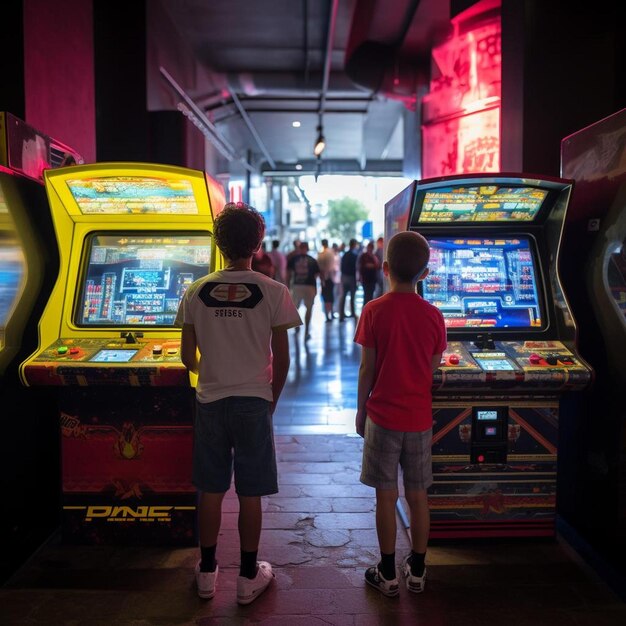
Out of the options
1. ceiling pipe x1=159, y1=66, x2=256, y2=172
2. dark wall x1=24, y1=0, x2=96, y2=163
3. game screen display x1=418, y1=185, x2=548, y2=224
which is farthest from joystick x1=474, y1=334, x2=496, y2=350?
ceiling pipe x1=159, y1=66, x2=256, y2=172

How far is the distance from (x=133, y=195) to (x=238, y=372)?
1.21 metres

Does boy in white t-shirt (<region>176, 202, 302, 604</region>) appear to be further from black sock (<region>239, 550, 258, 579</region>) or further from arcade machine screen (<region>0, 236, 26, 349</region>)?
arcade machine screen (<region>0, 236, 26, 349</region>)

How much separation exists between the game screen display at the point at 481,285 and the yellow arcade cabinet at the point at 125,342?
3.75ft

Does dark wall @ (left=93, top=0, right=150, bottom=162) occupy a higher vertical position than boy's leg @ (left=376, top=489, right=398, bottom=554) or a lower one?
higher

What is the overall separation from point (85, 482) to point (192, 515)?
55 cm

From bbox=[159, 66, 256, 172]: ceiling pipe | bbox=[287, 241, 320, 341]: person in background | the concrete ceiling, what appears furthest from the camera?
bbox=[287, 241, 320, 341]: person in background

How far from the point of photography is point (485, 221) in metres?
3.30

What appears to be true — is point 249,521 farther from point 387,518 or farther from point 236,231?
point 236,231

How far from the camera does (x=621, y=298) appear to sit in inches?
117

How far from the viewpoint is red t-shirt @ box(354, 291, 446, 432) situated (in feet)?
8.47

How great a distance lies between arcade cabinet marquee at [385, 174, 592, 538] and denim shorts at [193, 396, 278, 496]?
882mm

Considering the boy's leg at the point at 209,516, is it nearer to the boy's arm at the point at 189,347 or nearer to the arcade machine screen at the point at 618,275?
the boy's arm at the point at 189,347

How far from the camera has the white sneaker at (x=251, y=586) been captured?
8.58ft

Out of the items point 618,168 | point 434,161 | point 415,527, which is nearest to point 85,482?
point 415,527
